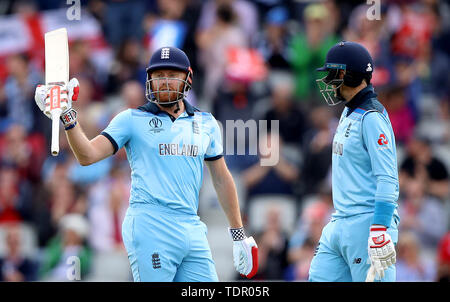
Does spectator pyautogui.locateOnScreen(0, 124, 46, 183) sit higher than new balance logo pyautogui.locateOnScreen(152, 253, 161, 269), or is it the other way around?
spectator pyautogui.locateOnScreen(0, 124, 46, 183)

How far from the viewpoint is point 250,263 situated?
834cm

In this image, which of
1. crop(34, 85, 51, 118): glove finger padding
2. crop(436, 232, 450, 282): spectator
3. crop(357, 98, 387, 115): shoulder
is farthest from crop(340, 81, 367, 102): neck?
crop(436, 232, 450, 282): spectator

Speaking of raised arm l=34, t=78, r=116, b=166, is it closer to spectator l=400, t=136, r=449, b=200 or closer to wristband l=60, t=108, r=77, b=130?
wristband l=60, t=108, r=77, b=130

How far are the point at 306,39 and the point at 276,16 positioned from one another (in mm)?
660

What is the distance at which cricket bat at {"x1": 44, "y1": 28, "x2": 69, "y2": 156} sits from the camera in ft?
23.9

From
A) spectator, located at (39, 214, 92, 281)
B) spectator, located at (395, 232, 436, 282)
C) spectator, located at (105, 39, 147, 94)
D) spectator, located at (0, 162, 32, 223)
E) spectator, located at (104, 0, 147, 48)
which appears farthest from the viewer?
spectator, located at (104, 0, 147, 48)

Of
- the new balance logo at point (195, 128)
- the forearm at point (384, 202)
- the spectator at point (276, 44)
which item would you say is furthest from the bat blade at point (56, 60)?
the spectator at point (276, 44)

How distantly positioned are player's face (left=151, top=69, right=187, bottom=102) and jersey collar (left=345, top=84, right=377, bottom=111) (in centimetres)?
146

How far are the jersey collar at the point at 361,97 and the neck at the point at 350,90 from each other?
0.06 m

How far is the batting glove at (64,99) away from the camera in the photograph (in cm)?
734

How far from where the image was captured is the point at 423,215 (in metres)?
13.2

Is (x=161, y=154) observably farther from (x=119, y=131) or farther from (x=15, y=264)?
(x=15, y=264)
